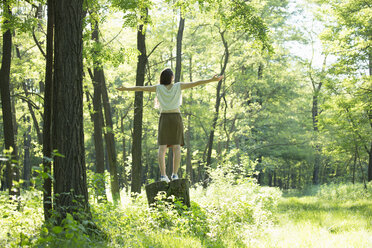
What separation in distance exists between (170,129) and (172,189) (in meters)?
1.14

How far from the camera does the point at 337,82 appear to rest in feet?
50.9

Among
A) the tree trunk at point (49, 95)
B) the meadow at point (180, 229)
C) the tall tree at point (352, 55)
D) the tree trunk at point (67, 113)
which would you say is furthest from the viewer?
the tall tree at point (352, 55)

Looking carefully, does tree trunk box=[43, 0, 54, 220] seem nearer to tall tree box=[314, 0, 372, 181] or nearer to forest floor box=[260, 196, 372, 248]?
forest floor box=[260, 196, 372, 248]

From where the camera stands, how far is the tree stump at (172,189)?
22.9ft

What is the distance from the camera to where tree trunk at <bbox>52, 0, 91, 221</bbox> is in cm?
462

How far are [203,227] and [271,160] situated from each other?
2684 centimetres

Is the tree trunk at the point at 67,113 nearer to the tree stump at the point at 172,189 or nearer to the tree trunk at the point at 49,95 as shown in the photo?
the tree trunk at the point at 49,95

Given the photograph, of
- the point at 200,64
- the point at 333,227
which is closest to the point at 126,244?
the point at 333,227

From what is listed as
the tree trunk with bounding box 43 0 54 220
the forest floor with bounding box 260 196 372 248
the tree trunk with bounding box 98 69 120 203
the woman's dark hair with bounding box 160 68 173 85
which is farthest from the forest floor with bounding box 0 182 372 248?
the tree trunk with bounding box 98 69 120 203

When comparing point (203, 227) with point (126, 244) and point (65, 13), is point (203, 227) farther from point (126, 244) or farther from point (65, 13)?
point (65, 13)

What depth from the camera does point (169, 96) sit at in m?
6.74

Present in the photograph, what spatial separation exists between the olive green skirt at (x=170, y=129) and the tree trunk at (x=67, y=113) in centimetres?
230

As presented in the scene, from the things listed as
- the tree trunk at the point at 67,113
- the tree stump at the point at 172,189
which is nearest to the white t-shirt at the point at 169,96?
the tree stump at the point at 172,189

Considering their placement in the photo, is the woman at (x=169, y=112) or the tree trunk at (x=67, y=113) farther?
the woman at (x=169, y=112)
